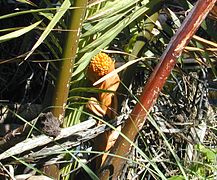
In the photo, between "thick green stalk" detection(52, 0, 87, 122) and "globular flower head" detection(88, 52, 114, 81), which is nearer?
"thick green stalk" detection(52, 0, 87, 122)

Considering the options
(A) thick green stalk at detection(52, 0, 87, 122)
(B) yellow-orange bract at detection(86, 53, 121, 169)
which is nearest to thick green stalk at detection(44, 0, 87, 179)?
(A) thick green stalk at detection(52, 0, 87, 122)

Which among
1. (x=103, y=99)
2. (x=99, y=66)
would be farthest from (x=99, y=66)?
(x=103, y=99)

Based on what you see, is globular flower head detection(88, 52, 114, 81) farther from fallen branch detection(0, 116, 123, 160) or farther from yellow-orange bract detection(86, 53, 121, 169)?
fallen branch detection(0, 116, 123, 160)

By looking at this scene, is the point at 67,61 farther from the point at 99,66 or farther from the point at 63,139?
the point at 63,139

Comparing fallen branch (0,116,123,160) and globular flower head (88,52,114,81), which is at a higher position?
globular flower head (88,52,114,81)

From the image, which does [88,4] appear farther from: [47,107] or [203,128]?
[203,128]

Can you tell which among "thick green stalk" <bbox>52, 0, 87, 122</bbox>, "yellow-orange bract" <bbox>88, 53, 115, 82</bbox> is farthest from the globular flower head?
"thick green stalk" <bbox>52, 0, 87, 122</bbox>

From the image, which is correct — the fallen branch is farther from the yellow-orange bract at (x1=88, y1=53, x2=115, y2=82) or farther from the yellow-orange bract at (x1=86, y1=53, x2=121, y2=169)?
the yellow-orange bract at (x1=88, y1=53, x2=115, y2=82)
